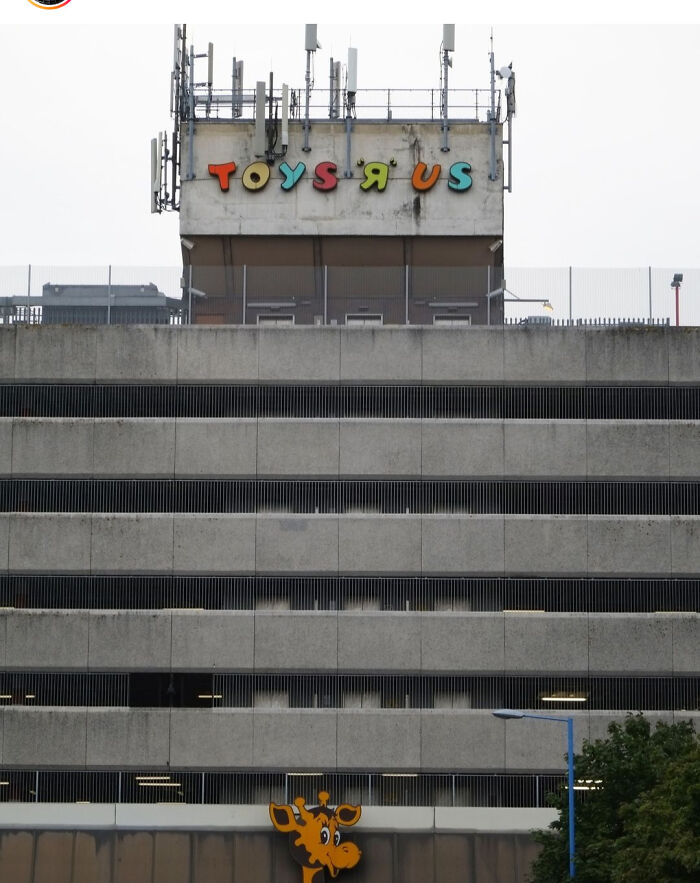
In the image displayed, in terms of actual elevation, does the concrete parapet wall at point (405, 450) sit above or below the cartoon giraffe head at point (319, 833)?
above

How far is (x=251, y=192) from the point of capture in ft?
255

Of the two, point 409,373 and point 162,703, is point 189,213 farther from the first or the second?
point 162,703

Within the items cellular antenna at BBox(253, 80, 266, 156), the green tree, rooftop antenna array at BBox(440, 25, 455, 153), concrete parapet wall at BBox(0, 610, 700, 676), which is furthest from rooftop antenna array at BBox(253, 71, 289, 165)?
the green tree

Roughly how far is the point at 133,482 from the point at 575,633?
763 inches

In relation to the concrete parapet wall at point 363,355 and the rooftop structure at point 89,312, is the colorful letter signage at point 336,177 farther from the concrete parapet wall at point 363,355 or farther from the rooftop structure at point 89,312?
the concrete parapet wall at point 363,355

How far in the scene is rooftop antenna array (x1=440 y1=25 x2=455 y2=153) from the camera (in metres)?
78.0

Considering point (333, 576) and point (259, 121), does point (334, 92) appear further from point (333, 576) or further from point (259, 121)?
point (333, 576)

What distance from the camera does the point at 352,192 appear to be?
255 feet

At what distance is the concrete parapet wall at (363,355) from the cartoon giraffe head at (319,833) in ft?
58.6

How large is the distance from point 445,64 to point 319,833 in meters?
34.9

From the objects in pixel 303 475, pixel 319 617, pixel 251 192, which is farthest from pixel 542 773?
pixel 251 192

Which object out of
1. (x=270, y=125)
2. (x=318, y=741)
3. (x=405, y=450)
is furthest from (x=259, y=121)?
(x=318, y=741)

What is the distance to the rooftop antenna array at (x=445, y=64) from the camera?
7800 cm

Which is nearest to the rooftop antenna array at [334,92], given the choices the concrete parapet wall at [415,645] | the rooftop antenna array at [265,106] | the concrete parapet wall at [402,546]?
the rooftop antenna array at [265,106]
